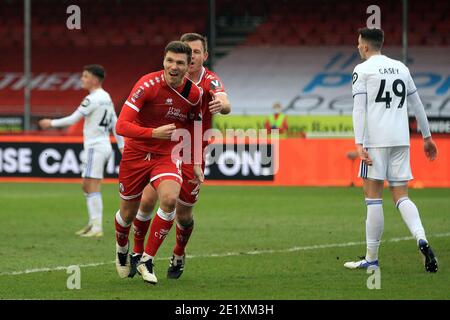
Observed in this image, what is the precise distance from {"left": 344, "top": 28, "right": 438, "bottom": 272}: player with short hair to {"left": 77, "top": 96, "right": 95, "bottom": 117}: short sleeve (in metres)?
5.43

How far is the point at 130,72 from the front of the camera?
1457 inches

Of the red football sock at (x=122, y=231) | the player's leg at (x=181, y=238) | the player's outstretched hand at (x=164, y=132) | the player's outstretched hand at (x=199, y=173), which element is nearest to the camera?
the player's outstretched hand at (x=164, y=132)

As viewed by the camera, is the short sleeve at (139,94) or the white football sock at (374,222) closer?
the short sleeve at (139,94)

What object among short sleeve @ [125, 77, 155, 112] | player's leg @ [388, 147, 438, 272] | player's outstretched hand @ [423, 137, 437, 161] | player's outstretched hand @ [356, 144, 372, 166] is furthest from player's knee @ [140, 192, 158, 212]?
player's outstretched hand @ [423, 137, 437, 161]

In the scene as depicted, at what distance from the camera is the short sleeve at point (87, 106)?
46.9 feet

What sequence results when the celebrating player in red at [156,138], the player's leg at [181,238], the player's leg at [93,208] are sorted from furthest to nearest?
1. the player's leg at [93,208]
2. the player's leg at [181,238]
3. the celebrating player in red at [156,138]

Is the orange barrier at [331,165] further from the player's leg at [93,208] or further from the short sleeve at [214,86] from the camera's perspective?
the short sleeve at [214,86]

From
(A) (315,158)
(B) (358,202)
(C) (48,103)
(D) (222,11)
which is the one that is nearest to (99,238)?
(B) (358,202)

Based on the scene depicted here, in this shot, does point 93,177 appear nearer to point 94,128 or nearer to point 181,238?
point 94,128

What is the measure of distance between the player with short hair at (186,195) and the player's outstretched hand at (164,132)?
60cm

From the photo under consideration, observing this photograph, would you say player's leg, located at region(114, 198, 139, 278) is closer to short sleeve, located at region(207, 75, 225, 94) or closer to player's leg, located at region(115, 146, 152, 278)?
player's leg, located at region(115, 146, 152, 278)

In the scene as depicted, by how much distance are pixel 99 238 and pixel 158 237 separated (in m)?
4.61

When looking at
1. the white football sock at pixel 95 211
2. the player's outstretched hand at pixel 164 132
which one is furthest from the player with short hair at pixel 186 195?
the white football sock at pixel 95 211

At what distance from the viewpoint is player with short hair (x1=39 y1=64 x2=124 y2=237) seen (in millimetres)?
14320
